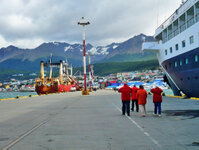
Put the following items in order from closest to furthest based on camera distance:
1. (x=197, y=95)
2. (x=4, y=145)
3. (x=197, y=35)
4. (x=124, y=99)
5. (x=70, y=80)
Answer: (x=4, y=145)
(x=124, y=99)
(x=197, y=35)
(x=197, y=95)
(x=70, y=80)

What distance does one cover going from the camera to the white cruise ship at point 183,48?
22.7 metres

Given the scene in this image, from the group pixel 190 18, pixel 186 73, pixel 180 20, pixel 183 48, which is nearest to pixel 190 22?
pixel 190 18

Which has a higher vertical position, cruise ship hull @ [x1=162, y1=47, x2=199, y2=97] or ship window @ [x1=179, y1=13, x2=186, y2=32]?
ship window @ [x1=179, y1=13, x2=186, y2=32]

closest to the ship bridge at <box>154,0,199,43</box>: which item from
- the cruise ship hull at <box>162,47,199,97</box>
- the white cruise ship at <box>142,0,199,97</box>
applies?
the white cruise ship at <box>142,0,199,97</box>

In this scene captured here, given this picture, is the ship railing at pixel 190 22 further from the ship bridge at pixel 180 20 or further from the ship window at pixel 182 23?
the ship window at pixel 182 23

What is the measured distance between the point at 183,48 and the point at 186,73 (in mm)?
2339

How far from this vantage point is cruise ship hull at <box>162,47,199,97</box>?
2264cm

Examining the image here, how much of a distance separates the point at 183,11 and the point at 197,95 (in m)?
8.35

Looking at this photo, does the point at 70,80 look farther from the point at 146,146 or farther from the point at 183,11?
the point at 146,146

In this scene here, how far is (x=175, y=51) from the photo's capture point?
2717cm

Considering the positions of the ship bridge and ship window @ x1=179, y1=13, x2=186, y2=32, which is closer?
the ship bridge

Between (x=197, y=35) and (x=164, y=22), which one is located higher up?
(x=164, y=22)

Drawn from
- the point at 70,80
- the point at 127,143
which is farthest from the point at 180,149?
the point at 70,80

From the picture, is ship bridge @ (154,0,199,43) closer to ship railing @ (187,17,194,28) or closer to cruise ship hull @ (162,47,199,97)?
ship railing @ (187,17,194,28)
